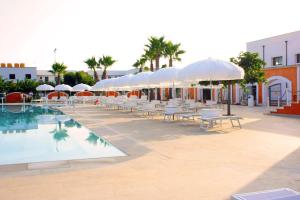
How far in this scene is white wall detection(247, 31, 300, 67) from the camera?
101 ft

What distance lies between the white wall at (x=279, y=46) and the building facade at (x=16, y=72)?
1621 inches

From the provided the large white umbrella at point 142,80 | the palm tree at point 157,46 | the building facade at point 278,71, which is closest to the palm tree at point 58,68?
the palm tree at point 157,46

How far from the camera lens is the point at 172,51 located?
3603 centimetres

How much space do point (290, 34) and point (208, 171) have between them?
28.3 metres

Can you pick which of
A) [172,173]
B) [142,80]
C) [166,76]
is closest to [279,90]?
[142,80]

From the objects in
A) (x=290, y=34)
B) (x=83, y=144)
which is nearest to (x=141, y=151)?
(x=83, y=144)

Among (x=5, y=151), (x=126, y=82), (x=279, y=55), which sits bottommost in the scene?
(x=5, y=151)

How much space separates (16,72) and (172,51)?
3717 cm

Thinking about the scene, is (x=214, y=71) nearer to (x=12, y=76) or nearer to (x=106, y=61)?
(x=106, y=61)

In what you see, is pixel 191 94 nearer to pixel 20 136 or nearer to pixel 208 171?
pixel 20 136

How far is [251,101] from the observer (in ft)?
89.8

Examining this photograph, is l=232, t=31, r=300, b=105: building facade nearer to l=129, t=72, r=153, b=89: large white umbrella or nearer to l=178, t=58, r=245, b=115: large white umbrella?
l=129, t=72, r=153, b=89: large white umbrella

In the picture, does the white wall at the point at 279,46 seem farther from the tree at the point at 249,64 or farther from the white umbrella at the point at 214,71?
the white umbrella at the point at 214,71

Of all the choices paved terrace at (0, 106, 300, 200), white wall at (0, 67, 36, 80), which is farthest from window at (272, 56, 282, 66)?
white wall at (0, 67, 36, 80)
